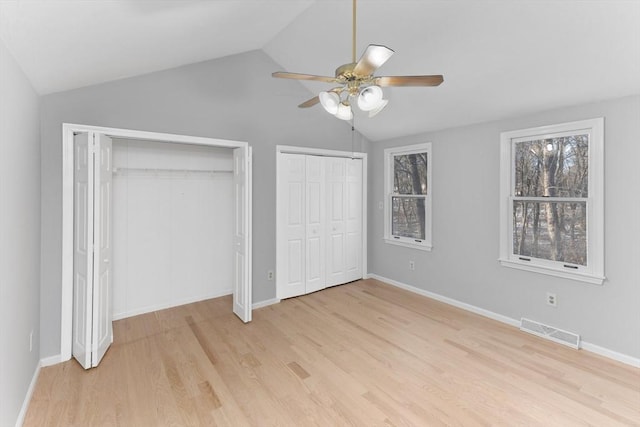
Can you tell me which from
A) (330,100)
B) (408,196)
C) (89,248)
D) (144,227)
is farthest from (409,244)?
(89,248)

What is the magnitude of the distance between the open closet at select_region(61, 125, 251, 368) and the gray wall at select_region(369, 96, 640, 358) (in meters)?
2.52

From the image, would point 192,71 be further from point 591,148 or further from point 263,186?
point 591,148

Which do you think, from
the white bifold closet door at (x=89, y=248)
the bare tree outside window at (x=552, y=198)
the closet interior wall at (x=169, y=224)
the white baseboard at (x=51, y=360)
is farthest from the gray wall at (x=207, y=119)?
the bare tree outside window at (x=552, y=198)

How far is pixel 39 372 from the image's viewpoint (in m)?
2.56

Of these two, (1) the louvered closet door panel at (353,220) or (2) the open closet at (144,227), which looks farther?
(1) the louvered closet door panel at (353,220)

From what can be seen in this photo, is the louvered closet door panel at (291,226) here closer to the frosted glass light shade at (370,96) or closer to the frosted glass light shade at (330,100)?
the frosted glass light shade at (330,100)

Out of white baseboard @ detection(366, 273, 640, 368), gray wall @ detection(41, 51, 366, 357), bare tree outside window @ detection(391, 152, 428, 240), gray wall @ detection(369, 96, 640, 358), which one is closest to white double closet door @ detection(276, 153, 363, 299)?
gray wall @ detection(41, 51, 366, 357)

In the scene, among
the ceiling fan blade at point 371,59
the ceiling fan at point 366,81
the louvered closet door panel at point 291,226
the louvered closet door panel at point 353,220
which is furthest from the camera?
the louvered closet door panel at point 353,220

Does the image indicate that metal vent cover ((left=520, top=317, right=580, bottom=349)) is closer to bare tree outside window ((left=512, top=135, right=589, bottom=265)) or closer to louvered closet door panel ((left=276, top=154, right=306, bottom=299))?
bare tree outside window ((left=512, top=135, right=589, bottom=265))

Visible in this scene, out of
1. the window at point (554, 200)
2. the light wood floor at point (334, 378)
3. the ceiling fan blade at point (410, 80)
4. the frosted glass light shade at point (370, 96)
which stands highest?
the ceiling fan blade at point (410, 80)

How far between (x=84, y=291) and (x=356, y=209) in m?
3.74

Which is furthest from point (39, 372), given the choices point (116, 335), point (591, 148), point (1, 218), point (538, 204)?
point (591, 148)

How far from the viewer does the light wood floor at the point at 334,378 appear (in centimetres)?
209

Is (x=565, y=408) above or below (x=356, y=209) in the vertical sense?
below
